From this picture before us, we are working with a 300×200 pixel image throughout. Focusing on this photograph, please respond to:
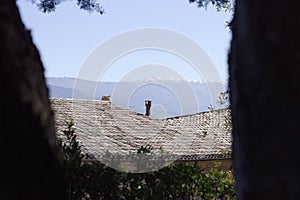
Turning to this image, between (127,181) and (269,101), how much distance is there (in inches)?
174

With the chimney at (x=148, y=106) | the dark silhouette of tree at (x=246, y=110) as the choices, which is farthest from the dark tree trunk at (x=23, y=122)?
the chimney at (x=148, y=106)

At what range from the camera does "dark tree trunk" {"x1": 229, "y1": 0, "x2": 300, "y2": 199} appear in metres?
2.06

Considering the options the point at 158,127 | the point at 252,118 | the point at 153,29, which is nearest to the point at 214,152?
the point at 158,127

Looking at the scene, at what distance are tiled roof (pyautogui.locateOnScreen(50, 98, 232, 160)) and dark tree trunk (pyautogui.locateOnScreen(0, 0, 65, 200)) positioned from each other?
15.2 m

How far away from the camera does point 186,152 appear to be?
21953 millimetres

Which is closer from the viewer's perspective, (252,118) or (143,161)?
(252,118)

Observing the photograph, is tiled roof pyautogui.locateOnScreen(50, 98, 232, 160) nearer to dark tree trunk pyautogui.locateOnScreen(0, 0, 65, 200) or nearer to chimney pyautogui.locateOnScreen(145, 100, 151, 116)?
chimney pyautogui.locateOnScreen(145, 100, 151, 116)

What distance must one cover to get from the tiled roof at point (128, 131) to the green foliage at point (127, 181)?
35.5 feet

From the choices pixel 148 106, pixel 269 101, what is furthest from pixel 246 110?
pixel 148 106

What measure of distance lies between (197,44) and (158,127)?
13.4 m

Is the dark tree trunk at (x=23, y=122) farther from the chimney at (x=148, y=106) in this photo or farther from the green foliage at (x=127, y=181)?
the chimney at (x=148, y=106)

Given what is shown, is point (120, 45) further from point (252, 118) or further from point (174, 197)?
point (252, 118)

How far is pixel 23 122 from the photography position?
2.09 meters

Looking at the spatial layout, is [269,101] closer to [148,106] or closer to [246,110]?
[246,110]
